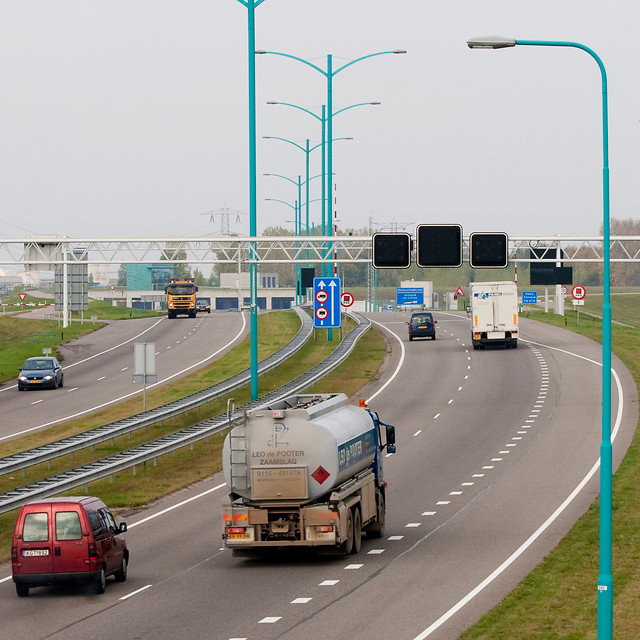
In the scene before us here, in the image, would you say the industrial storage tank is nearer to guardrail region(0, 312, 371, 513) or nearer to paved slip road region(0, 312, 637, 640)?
guardrail region(0, 312, 371, 513)

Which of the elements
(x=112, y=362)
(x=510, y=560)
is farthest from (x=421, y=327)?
(x=510, y=560)

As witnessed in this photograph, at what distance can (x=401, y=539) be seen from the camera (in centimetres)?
2628

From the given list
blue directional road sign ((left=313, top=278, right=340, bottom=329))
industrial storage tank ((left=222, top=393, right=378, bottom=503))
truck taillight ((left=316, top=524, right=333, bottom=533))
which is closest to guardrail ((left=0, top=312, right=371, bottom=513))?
industrial storage tank ((left=222, top=393, right=378, bottom=503))

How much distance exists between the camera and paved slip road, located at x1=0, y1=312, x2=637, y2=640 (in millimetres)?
18562

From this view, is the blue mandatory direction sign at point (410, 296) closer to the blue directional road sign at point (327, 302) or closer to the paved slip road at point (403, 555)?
the blue directional road sign at point (327, 302)

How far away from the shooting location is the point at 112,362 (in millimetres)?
72062

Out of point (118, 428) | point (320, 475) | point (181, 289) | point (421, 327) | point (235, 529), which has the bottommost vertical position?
point (118, 428)

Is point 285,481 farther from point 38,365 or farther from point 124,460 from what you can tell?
point 38,365

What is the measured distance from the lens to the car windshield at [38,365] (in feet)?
200

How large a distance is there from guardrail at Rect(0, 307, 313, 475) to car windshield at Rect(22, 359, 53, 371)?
33.7 ft

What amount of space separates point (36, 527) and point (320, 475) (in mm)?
5336

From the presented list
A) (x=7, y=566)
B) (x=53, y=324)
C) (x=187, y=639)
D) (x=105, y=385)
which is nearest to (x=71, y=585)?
(x=7, y=566)

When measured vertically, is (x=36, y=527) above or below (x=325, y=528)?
above

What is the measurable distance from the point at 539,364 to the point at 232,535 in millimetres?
41940
